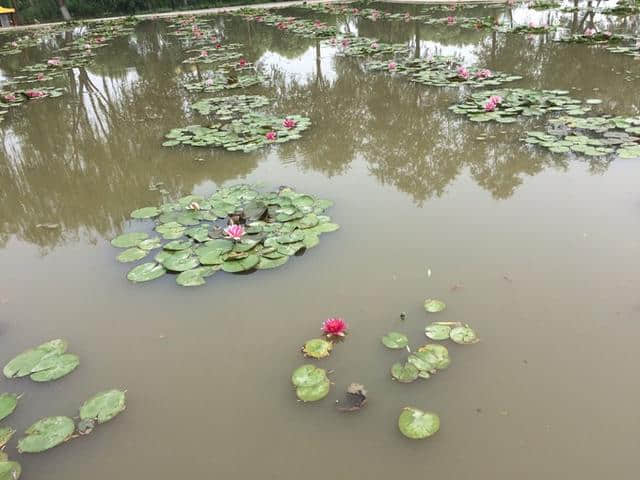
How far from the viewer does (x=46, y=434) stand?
163cm

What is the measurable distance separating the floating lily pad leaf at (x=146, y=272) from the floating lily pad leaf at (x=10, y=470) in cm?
108

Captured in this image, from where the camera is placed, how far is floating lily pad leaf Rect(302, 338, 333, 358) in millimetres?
1892

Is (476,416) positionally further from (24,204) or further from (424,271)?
(24,204)

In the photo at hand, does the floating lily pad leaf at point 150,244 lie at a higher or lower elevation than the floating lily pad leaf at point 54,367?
higher

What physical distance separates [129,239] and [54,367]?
3.55 feet

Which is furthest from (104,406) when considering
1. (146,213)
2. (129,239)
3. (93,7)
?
(93,7)

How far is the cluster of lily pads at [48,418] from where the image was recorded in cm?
159

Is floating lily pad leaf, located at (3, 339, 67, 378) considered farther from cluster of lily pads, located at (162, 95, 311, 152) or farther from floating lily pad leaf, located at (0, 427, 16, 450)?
cluster of lily pads, located at (162, 95, 311, 152)

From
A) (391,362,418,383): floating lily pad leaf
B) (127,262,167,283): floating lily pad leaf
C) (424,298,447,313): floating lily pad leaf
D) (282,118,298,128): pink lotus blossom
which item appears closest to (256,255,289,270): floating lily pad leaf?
(127,262,167,283): floating lily pad leaf

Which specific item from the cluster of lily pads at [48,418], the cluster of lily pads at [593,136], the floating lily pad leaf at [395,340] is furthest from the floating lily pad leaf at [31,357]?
the cluster of lily pads at [593,136]

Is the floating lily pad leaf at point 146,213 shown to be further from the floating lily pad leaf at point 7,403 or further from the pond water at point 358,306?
the floating lily pad leaf at point 7,403

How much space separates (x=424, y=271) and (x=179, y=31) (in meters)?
13.7

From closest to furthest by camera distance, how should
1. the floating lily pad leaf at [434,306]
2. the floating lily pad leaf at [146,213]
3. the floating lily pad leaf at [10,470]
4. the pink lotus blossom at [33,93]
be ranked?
the floating lily pad leaf at [10,470] → the floating lily pad leaf at [434,306] → the floating lily pad leaf at [146,213] → the pink lotus blossom at [33,93]

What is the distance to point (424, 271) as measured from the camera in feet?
7.75
